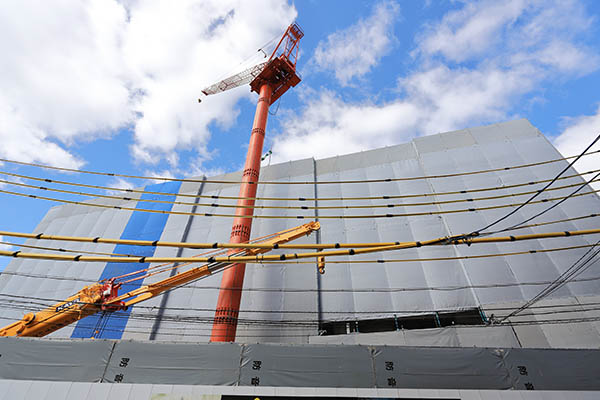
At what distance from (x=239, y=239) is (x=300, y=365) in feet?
26.3

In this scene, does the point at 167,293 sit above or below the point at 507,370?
above

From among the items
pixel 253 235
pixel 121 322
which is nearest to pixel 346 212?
pixel 253 235

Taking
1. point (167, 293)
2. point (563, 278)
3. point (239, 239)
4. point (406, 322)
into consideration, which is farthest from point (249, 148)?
point (563, 278)

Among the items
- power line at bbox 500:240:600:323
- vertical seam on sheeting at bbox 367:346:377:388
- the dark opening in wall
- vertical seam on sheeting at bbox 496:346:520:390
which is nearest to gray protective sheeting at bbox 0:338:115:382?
vertical seam on sheeting at bbox 367:346:377:388

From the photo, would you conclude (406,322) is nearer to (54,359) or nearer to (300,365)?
(300,365)

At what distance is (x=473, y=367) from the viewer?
35.3 feet

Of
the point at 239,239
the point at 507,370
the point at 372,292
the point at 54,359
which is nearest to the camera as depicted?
the point at 507,370

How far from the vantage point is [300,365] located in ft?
35.5

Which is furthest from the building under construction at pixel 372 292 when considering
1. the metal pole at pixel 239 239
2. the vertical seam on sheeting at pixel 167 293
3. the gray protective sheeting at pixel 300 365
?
the metal pole at pixel 239 239

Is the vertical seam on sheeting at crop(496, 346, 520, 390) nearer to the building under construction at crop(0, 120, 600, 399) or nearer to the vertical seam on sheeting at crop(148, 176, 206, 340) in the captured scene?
the building under construction at crop(0, 120, 600, 399)

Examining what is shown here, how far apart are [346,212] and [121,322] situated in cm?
1874

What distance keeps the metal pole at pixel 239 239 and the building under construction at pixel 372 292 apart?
2.98 ft

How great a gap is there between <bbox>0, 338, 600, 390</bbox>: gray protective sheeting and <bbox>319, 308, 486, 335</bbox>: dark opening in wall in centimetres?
535

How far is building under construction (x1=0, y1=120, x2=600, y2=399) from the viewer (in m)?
10.4
